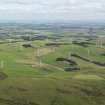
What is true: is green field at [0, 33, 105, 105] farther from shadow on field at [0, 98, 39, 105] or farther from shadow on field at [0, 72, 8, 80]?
shadow on field at [0, 72, 8, 80]

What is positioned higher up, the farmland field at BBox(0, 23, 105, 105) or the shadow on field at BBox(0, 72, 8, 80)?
the shadow on field at BBox(0, 72, 8, 80)

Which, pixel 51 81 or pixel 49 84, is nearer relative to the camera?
pixel 49 84

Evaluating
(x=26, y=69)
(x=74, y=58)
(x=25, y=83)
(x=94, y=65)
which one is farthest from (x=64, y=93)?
(x=74, y=58)

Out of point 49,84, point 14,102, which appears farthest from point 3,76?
point 14,102

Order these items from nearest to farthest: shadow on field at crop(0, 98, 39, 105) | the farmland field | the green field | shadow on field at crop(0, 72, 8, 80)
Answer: shadow on field at crop(0, 98, 39, 105)
the green field
the farmland field
shadow on field at crop(0, 72, 8, 80)

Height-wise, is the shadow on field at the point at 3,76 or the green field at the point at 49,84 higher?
the shadow on field at the point at 3,76

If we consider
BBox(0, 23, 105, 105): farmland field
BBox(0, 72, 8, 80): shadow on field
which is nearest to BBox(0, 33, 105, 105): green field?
BBox(0, 23, 105, 105): farmland field

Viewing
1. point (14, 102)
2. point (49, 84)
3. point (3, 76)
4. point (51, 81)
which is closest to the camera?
point (14, 102)

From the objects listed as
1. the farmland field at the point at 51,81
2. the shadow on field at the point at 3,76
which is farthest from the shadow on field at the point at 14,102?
the shadow on field at the point at 3,76

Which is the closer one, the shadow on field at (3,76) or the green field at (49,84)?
the green field at (49,84)

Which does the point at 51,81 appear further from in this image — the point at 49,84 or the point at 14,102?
the point at 14,102

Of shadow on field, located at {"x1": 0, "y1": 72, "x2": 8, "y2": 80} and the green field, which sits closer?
the green field

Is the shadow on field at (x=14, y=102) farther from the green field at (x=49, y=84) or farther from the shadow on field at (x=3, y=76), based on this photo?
the shadow on field at (x=3, y=76)
